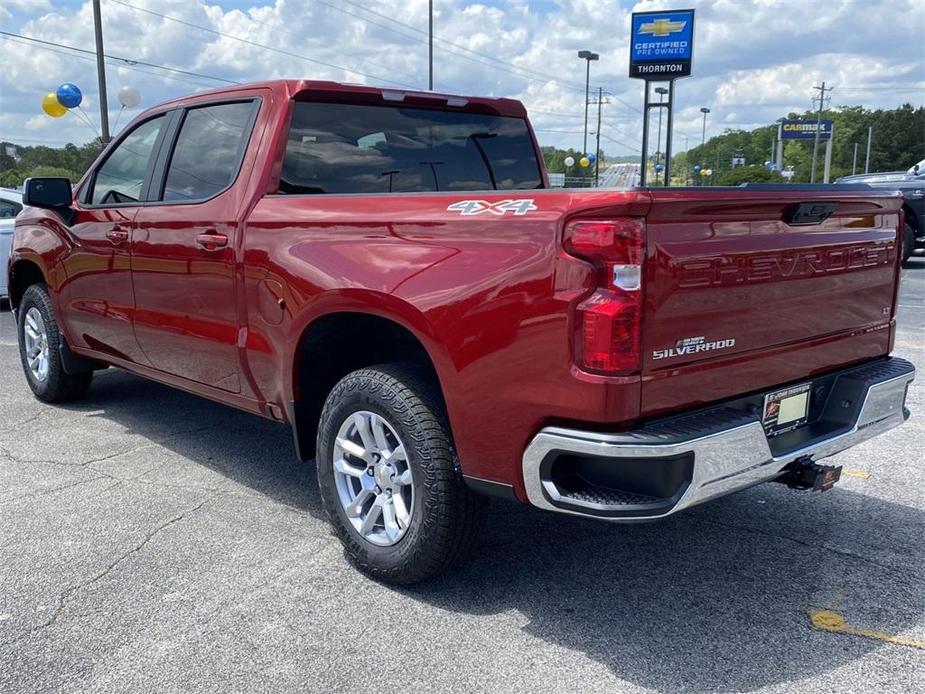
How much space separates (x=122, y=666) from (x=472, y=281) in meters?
1.70

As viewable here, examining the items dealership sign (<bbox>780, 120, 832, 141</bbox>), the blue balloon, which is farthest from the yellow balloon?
dealership sign (<bbox>780, 120, 832, 141</bbox>)

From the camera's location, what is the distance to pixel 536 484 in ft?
9.16

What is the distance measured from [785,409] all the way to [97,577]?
9.02 ft

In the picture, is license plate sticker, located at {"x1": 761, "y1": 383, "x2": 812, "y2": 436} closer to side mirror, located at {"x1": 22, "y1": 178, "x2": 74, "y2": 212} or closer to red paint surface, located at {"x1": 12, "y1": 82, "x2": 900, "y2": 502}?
red paint surface, located at {"x1": 12, "y1": 82, "x2": 900, "y2": 502}

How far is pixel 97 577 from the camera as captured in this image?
11.3 ft

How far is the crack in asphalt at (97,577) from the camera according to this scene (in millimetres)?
3057

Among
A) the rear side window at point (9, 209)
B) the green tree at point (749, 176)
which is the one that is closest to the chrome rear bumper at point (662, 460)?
the rear side window at point (9, 209)

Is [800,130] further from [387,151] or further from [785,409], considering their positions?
[785,409]

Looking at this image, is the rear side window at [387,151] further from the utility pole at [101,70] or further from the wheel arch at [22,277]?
the utility pole at [101,70]

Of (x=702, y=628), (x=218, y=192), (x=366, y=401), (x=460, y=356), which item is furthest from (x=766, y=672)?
(x=218, y=192)

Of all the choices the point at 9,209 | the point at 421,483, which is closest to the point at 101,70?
the point at 9,209

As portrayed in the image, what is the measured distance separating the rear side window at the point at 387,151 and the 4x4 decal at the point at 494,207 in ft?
4.00

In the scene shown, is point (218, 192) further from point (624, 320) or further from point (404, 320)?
point (624, 320)

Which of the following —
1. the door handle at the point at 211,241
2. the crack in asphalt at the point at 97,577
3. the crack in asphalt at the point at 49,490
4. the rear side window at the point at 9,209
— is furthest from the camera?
the rear side window at the point at 9,209
